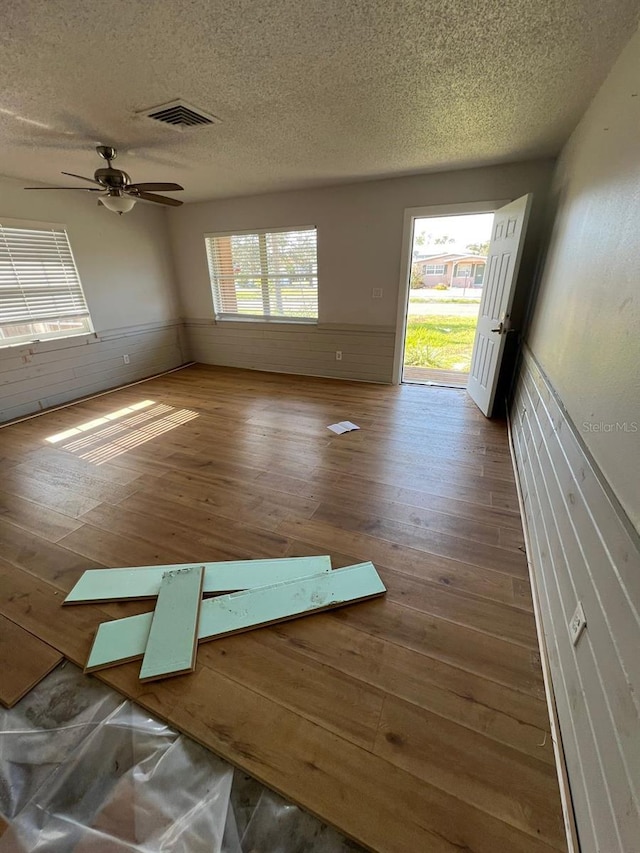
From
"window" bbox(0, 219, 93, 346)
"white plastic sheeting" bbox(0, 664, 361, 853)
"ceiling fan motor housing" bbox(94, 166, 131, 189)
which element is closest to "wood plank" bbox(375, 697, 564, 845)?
"white plastic sheeting" bbox(0, 664, 361, 853)

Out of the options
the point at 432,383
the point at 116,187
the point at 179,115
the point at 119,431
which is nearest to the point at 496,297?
the point at 432,383

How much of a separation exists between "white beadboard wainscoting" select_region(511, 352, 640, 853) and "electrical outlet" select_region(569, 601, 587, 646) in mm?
21

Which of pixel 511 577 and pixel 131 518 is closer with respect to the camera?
pixel 511 577

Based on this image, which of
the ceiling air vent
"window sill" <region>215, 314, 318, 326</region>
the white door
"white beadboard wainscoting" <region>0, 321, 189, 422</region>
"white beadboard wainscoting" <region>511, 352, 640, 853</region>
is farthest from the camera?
"window sill" <region>215, 314, 318, 326</region>

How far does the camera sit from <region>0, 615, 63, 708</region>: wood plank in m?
1.26

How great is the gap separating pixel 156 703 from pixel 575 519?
64.5 inches

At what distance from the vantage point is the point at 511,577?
1705 millimetres

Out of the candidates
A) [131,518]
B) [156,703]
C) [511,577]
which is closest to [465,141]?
[511,577]

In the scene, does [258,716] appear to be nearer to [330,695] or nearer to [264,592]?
[330,695]

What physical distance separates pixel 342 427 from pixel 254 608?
205 cm

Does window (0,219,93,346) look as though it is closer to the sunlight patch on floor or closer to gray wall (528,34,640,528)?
the sunlight patch on floor

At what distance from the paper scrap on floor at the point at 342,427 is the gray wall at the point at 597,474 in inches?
59.1

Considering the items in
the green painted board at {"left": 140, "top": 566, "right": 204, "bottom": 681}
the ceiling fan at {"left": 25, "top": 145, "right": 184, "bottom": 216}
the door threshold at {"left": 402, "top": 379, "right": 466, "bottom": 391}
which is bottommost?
the green painted board at {"left": 140, "top": 566, "right": 204, "bottom": 681}

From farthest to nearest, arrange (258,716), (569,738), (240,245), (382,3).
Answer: (240,245), (382,3), (258,716), (569,738)
